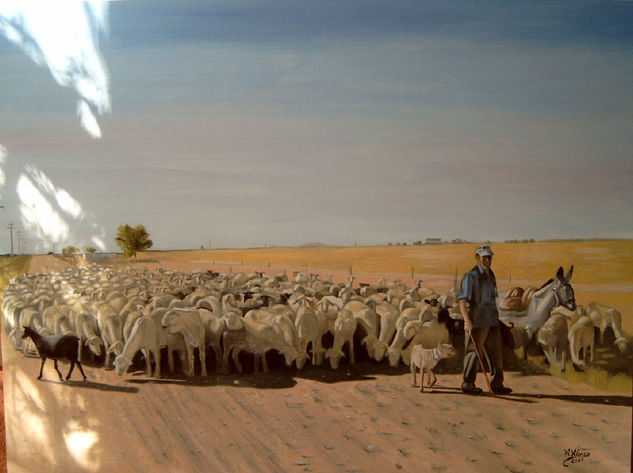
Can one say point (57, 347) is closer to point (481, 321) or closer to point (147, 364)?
point (147, 364)

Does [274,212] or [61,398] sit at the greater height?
[274,212]

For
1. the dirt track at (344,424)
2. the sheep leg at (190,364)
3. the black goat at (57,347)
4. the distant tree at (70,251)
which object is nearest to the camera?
the dirt track at (344,424)

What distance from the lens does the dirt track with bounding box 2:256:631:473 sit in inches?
145

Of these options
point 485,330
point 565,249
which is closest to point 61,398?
point 485,330

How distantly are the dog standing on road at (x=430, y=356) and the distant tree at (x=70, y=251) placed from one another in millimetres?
2877

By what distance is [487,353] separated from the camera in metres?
3.79

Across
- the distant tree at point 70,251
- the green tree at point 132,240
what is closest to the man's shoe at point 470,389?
the green tree at point 132,240

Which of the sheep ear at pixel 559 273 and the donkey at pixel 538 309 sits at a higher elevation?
the sheep ear at pixel 559 273

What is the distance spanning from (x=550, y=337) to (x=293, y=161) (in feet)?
7.72

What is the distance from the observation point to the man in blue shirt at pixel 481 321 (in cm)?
376

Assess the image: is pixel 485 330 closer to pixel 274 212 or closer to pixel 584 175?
pixel 584 175

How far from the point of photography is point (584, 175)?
12.3 feet

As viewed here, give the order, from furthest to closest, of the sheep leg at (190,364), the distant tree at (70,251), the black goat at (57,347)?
the distant tree at (70,251) < the black goat at (57,347) < the sheep leg at (190,364)

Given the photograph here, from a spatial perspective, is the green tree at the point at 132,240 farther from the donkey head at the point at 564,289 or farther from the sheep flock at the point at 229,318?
the donkey head at the point at 564,289
